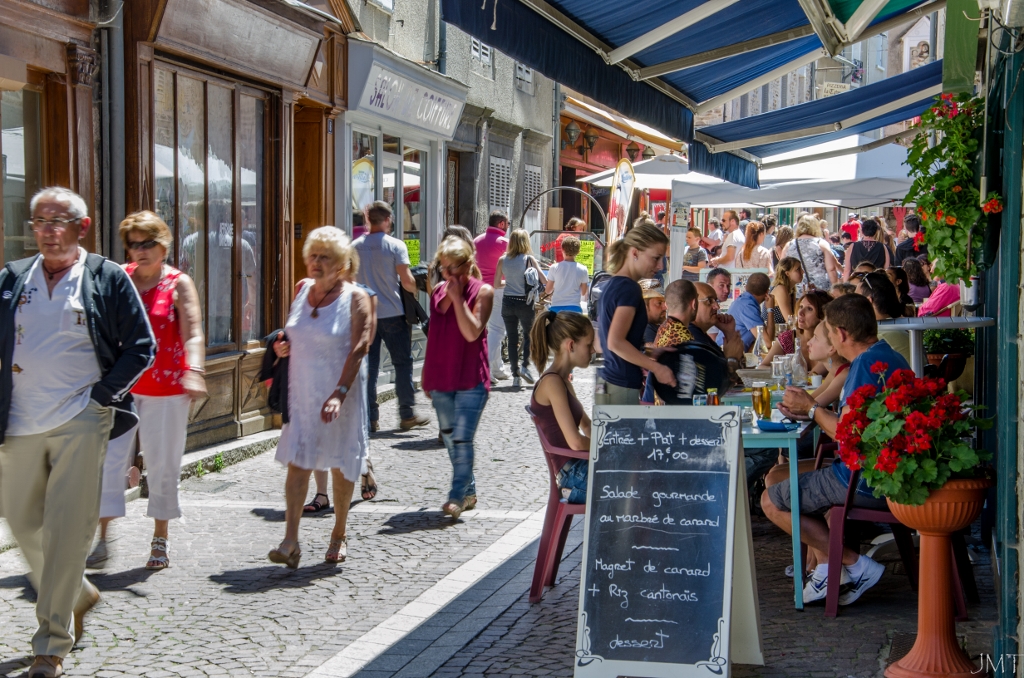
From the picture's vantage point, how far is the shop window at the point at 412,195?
1487 centimetres

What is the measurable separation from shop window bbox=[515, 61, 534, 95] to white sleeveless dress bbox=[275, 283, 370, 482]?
12.8 meters

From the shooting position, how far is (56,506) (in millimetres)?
4676

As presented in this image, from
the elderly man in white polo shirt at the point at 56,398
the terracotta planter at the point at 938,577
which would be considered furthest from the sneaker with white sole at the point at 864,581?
the elderly man in white polo shirt at the point at 56,398

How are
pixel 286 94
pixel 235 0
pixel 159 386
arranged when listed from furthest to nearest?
pixel 286 94 → pixel 235 0 → pixel 159 386

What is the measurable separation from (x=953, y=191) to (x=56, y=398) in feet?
12.8

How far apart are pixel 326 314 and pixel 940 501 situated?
3283 millimetres

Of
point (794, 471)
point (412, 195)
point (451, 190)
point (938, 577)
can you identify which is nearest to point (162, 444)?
point (794, 471)

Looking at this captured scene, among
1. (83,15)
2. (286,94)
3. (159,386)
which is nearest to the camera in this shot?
(159,386)

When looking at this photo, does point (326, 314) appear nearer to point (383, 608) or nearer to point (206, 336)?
point (383, 608)

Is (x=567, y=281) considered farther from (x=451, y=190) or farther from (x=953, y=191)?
(x=953, y=191)

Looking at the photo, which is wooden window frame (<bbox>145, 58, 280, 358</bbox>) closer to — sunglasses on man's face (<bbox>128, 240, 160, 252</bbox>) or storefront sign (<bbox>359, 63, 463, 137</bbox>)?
storefront sign (<bbox>359, 63, 463, 137</bbox>)

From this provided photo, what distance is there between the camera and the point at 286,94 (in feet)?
35.2

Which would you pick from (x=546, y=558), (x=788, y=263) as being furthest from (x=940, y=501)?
(x=788, y=263)

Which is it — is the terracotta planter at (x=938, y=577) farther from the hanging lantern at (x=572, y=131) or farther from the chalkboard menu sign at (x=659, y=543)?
the hanging lantern at (x=572, y=131)
